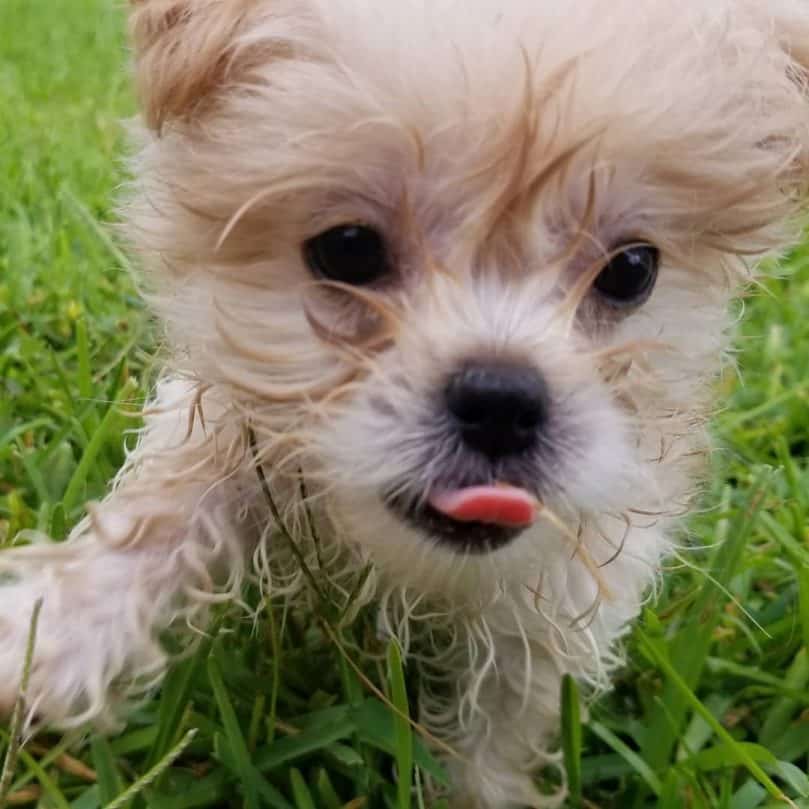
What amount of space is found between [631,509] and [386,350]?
43 cm

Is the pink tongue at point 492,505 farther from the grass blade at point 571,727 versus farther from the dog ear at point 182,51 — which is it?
the dog ear at point 182,51

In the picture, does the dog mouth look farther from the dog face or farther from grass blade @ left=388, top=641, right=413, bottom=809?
grass blade @ left=388, top=641, right=413, bottom=809

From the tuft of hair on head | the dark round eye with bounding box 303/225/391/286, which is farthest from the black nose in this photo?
the tuft of hair on head

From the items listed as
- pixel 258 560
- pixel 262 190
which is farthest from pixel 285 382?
pixel 258 560

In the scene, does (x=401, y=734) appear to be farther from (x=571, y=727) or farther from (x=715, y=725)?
(x=715, y=725)

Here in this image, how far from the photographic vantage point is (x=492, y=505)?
1.44 meters

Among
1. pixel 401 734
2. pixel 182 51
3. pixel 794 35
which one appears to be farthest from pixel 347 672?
pixel 794 35

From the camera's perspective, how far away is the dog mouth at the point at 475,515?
1.44m

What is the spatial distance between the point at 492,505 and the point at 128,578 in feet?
Answer: 2.31

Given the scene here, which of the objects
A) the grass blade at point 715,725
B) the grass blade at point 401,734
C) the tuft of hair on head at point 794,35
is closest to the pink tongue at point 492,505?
the grass blade at point 401,734

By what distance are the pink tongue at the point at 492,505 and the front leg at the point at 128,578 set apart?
454 mm

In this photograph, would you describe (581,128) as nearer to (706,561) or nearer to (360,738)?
(360,738)

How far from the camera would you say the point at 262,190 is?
1.57 metres

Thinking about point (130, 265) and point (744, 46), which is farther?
point (130, 265)
